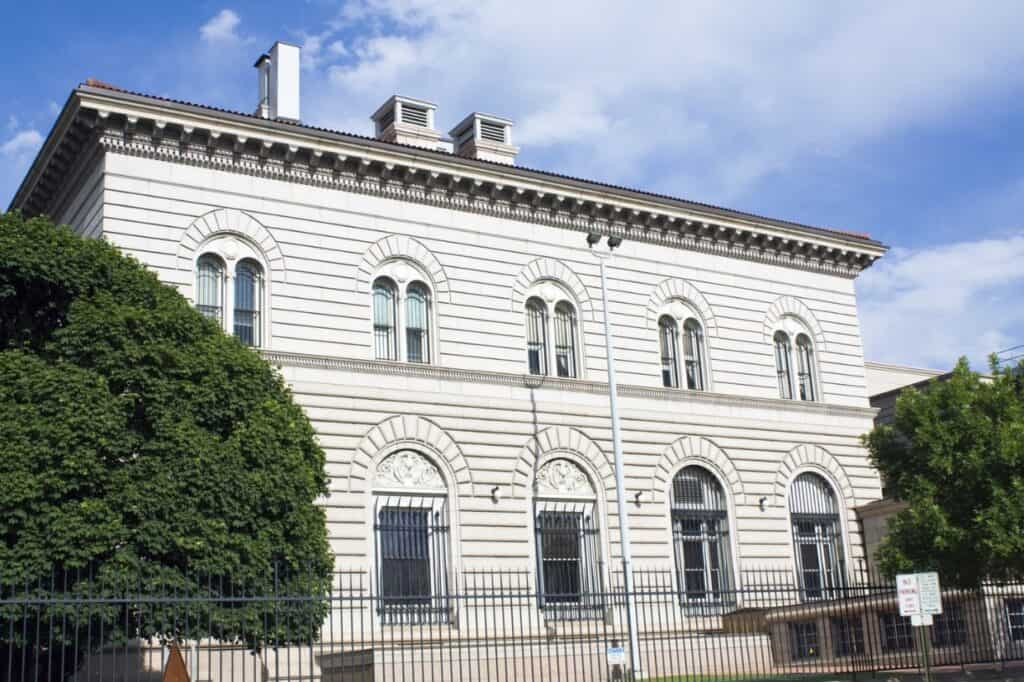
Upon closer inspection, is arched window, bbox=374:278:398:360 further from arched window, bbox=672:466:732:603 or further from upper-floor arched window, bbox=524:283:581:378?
arched window, bbox=672:466:732:603

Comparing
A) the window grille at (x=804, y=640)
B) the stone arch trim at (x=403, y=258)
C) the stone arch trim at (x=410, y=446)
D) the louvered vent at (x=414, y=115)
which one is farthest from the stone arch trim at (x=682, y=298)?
the window grille at (x=804, y=640)

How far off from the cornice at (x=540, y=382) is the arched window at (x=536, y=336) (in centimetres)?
63

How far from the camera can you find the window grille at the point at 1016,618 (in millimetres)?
26500

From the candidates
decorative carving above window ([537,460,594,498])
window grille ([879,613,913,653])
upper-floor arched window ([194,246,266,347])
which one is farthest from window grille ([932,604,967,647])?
upper-floor arched window ([194,246,266,347])

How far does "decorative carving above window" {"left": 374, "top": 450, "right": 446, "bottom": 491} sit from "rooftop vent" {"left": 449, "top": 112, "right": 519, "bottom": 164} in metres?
11.1

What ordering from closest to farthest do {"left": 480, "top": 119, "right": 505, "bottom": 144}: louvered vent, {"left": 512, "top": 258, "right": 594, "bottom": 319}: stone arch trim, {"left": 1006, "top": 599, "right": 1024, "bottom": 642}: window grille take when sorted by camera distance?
{"left": 1006, "top": 599, "right": 1024, "bottom": 642}: window grille
{"left": 512, "top": 258, "right": 594, "bottom": 319}: stone arch trim
{"left": 480, "top": 119, "right": 505, "bottom": 144}: louvered vent

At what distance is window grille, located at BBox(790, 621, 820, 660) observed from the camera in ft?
87.3

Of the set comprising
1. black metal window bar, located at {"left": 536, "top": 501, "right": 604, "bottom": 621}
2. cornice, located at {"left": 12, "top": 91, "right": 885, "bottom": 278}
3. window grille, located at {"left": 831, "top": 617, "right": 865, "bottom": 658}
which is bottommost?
window grille, located at {"left": 831, "top": 617, "right": 865, "bottom": 658}

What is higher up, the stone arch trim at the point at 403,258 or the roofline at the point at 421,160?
the roofline at the point at 421,160

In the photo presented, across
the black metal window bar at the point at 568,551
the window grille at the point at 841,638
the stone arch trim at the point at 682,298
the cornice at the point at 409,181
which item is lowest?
the window grille at the point at 841,638

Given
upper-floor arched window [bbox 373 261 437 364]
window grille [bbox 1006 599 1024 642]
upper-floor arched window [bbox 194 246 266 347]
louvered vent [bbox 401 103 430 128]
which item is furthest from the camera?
louvered vent [bbox 401 103 430 128]

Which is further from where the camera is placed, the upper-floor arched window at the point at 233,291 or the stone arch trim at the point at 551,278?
the stone arch trim at the point at 551,278

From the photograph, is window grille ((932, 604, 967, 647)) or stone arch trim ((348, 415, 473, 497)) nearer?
window grille ((932, 604, 967, 647))

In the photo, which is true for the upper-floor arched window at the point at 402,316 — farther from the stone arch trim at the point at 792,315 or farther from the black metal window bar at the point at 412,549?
the stone arch trim at the point at 792,315
